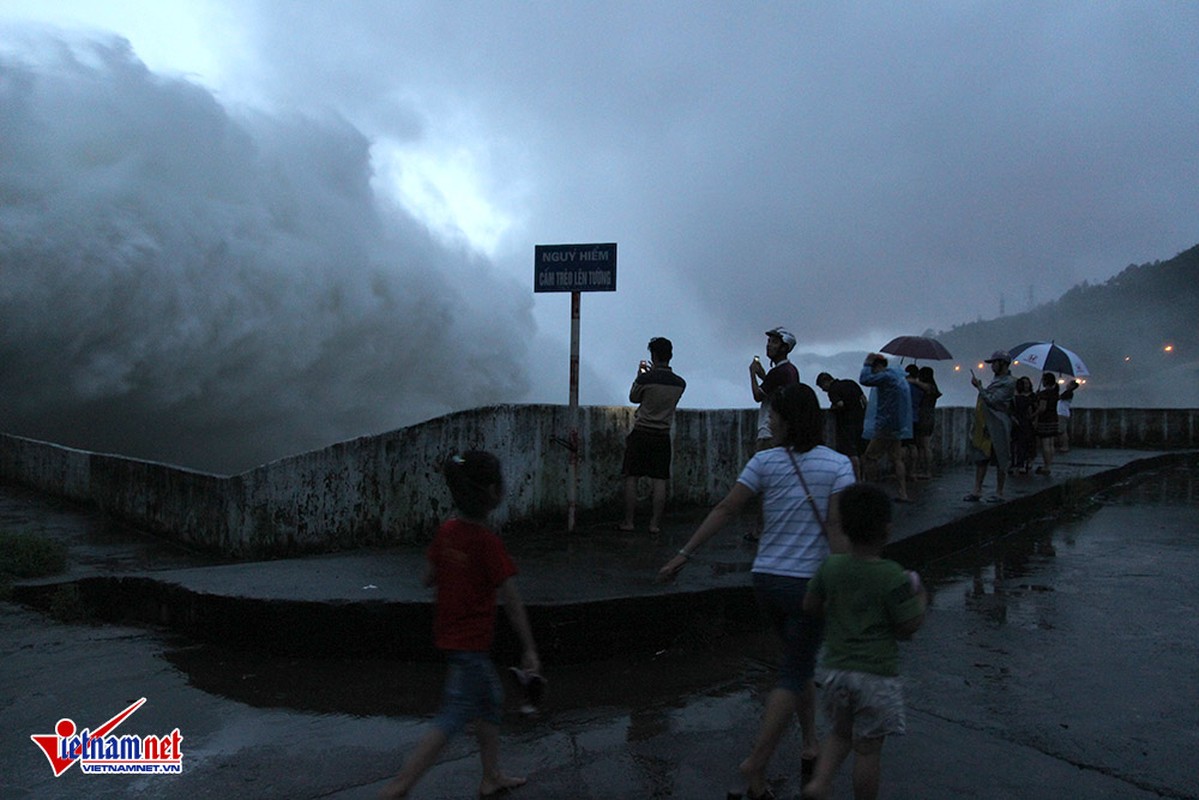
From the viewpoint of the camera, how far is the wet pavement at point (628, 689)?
3.49 metres

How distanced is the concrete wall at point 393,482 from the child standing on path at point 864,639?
4730mm

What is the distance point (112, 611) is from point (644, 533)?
4.04 meters

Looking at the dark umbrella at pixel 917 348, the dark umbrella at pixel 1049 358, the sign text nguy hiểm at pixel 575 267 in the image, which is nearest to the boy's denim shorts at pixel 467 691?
the sign text nguy hiểm at pixel 575 267

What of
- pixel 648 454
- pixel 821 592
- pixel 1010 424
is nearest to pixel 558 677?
pixel 821 592

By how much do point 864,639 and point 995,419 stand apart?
297 inches

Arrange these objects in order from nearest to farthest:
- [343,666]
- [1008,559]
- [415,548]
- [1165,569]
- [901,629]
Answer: [901,629]
[343,666]
[415,548]
[1165,569]
[1008,559]

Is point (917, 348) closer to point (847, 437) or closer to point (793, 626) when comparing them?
point (847, 437)

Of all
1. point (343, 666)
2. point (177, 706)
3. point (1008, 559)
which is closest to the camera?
point (177, 706)

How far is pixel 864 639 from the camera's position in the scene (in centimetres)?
291

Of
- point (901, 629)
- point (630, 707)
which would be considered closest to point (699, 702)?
point (630, 707)

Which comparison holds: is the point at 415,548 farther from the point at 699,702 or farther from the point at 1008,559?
the point at 1008,559

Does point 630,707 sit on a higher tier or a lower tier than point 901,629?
lower

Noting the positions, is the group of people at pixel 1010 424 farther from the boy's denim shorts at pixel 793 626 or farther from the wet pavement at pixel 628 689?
the boy's denim shorts at pixel 793 626

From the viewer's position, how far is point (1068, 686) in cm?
455
